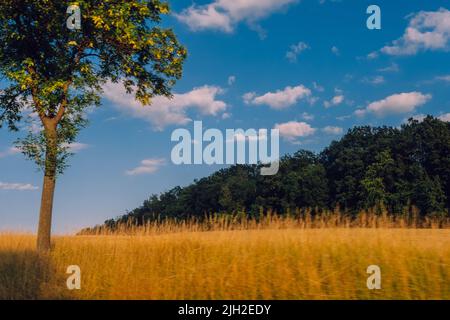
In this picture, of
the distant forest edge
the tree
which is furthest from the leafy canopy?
the distant forest edge

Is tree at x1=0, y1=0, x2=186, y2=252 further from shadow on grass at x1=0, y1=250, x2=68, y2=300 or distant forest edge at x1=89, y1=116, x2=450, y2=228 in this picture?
distant forest edge at x1=89, y1=116, x2=450, y2=228

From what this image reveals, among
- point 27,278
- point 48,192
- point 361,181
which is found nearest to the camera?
point 27,278

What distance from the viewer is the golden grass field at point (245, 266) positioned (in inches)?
439

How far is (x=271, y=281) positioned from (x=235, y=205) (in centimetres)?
7287

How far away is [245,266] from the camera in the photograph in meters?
12.9

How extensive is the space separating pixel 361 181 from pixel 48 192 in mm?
55507

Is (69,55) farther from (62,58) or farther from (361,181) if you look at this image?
(361,181)

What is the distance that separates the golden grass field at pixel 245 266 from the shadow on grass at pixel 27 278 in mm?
31

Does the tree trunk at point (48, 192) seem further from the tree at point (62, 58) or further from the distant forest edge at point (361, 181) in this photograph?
the distant forest edge at point (361, 181)

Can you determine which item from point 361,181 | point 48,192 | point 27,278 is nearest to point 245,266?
point 27,278

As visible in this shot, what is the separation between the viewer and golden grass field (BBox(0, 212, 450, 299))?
11.2 m

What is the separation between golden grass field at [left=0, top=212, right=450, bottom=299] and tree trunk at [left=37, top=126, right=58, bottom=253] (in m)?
1.33

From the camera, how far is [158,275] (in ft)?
43.0
